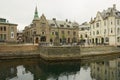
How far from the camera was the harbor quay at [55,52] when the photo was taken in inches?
1709

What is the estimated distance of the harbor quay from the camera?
4341cm

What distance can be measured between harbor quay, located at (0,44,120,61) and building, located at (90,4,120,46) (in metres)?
6.62

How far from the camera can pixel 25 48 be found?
171 ft

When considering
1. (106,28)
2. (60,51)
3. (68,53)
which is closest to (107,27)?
(106,28)

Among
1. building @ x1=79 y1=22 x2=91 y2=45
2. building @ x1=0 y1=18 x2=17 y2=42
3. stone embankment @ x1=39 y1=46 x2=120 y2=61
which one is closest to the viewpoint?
stone embankment @ x1=39 y1=46 x2=120 y2=61

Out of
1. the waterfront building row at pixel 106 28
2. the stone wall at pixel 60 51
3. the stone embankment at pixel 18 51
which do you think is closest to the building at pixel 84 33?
the waterfront building row at pixel 106 28

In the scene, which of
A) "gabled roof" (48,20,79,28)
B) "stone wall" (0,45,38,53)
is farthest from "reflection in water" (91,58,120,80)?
"gabled roof" (48,20,79,28)

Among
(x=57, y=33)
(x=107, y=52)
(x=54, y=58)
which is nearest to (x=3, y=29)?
(x=57, y=33)

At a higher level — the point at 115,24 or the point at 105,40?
the point at 115,24

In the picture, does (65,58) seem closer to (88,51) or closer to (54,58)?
(54,58)

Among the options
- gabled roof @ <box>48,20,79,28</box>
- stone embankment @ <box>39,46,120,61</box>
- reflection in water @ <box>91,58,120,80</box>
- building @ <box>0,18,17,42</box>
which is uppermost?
gabled roof @ <box>48,20,79,28</box>

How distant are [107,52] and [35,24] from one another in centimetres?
3143

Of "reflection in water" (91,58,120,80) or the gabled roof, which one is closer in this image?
"reflection in water" (91,58,120,80)

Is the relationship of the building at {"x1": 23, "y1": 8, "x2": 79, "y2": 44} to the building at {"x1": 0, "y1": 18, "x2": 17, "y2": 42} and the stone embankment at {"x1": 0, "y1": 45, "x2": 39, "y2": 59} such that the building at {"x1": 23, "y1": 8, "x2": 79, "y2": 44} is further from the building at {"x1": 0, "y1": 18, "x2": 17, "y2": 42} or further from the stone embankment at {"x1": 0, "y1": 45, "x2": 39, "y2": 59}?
the stone embankment at {"x1": 0, "y1": 45, "x2": 39, "y2": 59}
